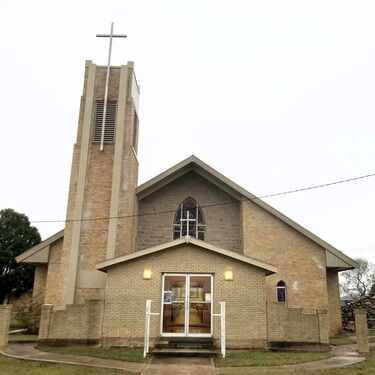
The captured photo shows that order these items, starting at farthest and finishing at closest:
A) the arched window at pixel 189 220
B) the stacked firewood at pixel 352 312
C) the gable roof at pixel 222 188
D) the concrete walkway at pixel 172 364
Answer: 1. the stacked firewood at pixel 352 312
2. the arched window at pixel 189 220
3. the gable roof at pixel 222 188
4. the concrete walkway at pixel 172 364

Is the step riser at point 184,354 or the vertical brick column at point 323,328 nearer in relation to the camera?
the step riser at point 184,354

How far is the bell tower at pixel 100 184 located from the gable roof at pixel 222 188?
1.08m

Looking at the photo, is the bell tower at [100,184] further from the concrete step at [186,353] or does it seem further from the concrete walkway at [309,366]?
the concrete walkway at [309,366]

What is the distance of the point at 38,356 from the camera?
1262cm

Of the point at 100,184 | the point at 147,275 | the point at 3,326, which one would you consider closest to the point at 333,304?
the point at 147,275

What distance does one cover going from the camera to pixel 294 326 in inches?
585

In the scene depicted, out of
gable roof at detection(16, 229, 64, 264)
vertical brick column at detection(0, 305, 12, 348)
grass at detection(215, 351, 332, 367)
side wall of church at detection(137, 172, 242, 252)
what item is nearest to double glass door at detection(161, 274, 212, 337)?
grass at detection(215, 351, 332, 367)

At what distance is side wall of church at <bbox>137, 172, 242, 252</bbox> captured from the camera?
22.0 metres

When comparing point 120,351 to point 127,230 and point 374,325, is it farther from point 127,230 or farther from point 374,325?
point 374,325

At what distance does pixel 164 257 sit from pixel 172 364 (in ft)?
14.6

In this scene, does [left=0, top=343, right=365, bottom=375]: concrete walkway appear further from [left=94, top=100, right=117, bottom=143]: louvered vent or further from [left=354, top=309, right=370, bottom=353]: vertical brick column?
[left=94, top=100, right=117, bottom=143]: louvered vent

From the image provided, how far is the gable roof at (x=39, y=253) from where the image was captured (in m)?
21.3

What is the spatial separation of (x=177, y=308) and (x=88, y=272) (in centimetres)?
551

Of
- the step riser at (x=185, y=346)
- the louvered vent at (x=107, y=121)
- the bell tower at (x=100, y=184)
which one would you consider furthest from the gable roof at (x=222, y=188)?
the step riser at (x=185, y=346)
